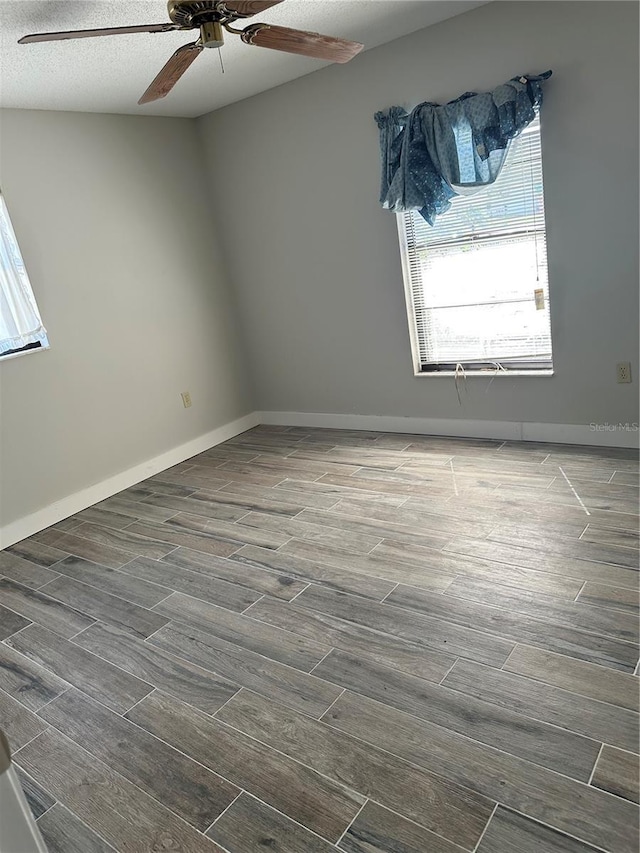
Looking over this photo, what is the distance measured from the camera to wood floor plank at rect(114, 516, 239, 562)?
A: 3.17 metres

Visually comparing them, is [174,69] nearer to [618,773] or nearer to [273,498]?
[273,498]

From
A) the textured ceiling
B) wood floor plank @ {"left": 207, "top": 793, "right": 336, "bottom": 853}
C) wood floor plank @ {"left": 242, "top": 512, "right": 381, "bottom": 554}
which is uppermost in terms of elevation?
the textured ceiling

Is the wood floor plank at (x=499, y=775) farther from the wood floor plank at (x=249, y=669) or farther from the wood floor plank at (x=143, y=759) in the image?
the wood floor plank at (x=143, y=759)

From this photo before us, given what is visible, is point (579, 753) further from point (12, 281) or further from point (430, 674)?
point (12, 281)

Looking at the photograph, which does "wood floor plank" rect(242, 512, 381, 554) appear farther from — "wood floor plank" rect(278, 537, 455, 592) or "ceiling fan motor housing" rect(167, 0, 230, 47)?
"ceiling fan motor housing" rect(167, 0, 230, 47)

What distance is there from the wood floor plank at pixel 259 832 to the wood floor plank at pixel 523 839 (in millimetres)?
384

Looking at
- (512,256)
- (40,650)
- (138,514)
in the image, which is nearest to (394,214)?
(512,256)

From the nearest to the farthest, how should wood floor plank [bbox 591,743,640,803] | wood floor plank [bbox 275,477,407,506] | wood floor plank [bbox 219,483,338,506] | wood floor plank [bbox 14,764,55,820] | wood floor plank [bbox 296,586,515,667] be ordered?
wood floor plank [bbox 591,743,640,803], wood floor plank [bbox 14,764,55,820], wood floor plank [bbox 296,586,515,667], wood floor plank [bbox 275,477,407,506], wood floor plank [bbox 219,483,338,506]

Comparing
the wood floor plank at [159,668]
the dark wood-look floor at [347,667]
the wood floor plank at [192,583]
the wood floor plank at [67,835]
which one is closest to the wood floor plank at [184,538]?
the dark wood-look floor at [347,667]

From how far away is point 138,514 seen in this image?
3814 mm

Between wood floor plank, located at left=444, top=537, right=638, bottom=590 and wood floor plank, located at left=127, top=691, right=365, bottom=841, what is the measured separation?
1237mm

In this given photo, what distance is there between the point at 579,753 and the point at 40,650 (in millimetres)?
2038

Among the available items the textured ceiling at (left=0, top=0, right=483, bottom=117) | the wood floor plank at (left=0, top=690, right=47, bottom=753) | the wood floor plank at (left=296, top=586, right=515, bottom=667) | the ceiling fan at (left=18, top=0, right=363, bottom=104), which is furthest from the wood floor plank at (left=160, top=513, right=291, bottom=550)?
the textured ceiling at (left=0, top=0, right=483, bottom=117)

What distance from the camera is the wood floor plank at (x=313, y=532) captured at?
117 inches
